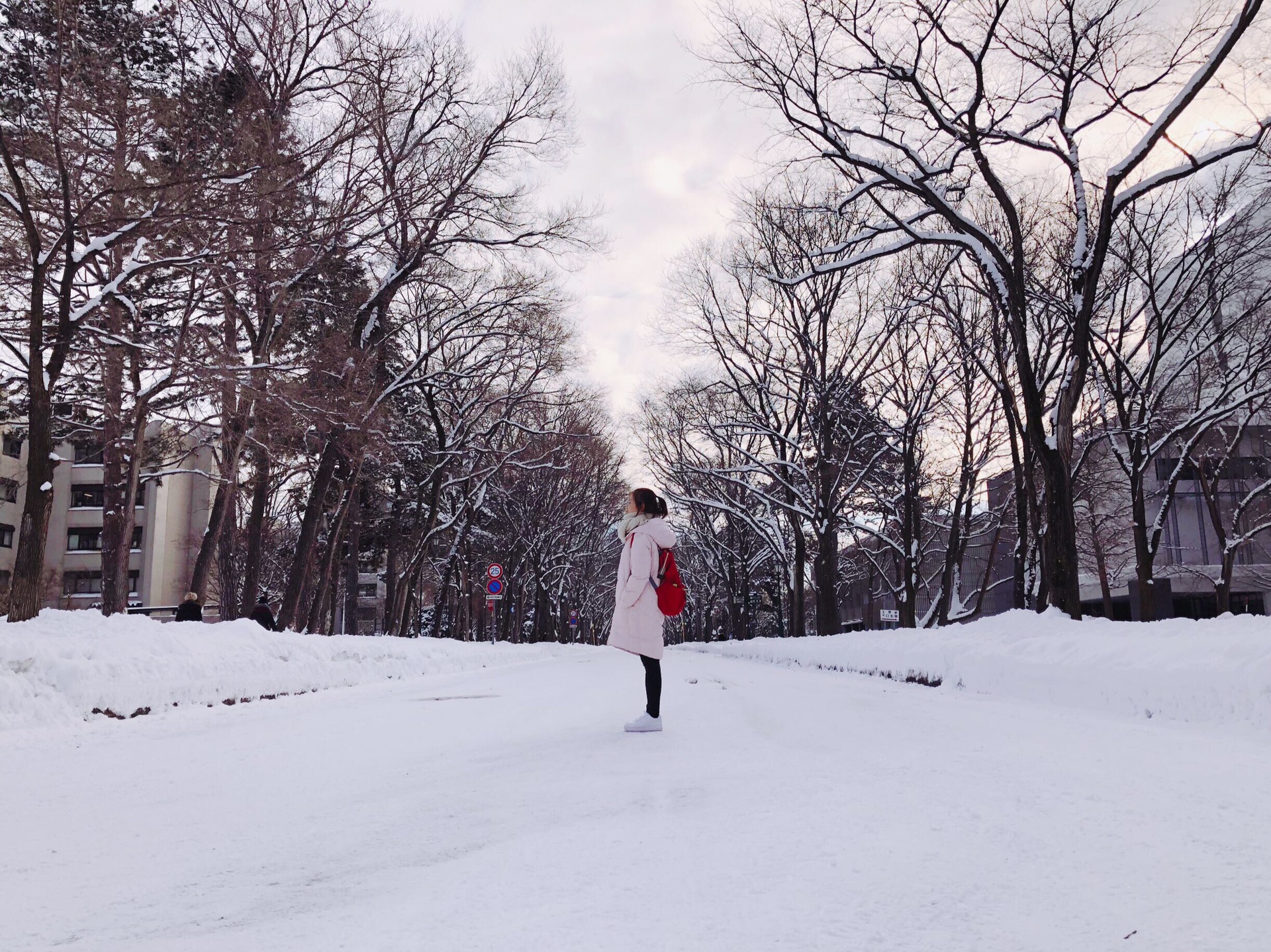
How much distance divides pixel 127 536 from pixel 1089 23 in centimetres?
2018

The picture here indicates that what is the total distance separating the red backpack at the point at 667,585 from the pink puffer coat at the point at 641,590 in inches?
1.3

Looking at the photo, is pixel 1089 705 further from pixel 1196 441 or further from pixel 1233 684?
pixel 1196 441

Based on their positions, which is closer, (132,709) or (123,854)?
(123,854)

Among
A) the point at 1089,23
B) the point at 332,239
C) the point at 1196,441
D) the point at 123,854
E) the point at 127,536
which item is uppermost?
the point at 1089,23

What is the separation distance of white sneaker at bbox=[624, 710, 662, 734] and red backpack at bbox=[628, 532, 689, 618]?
30.8 inches

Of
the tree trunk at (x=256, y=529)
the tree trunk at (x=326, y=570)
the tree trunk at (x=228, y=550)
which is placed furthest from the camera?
the tree trunk at (x=326, y=570)

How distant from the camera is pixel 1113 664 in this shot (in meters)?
8.47

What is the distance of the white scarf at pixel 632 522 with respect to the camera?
7.17 meters

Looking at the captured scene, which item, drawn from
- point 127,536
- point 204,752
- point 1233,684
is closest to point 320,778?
point 204,752

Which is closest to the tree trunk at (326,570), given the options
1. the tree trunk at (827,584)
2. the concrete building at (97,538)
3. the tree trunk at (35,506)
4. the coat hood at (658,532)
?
the tree trunk at (35,506)

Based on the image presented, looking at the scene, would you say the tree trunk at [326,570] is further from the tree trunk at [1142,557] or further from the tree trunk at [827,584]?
the tree trunk at [1142,557]

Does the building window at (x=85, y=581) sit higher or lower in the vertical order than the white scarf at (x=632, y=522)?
higher

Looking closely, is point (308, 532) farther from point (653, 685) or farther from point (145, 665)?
point (653, 685)

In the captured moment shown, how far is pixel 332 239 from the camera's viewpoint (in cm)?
1314
